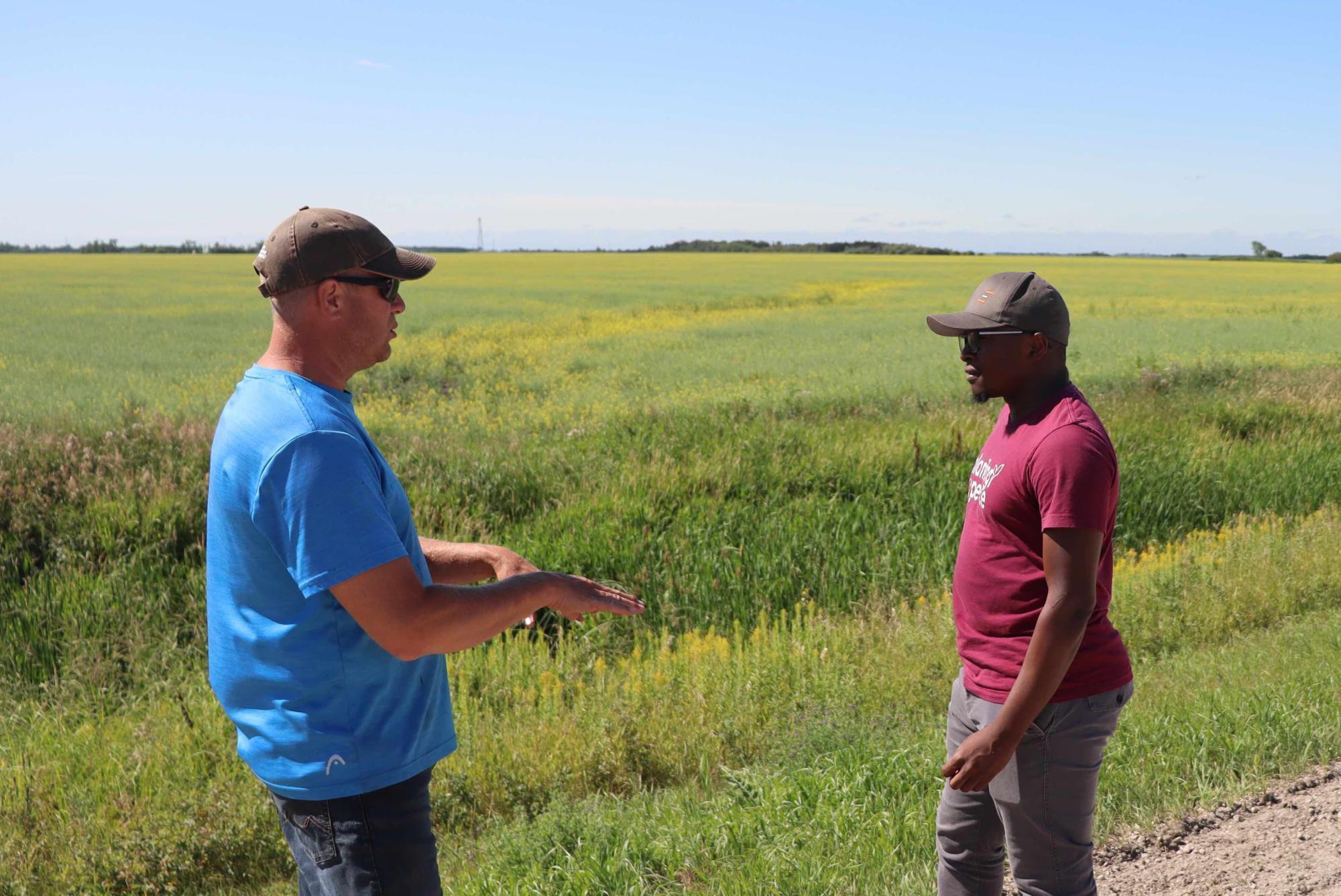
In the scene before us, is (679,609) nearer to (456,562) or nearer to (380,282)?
(456,562)

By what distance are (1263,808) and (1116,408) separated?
10.9 metres

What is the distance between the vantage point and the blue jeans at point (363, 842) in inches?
82.0

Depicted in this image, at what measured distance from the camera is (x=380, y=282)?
214cm

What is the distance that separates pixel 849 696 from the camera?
5.41 meters

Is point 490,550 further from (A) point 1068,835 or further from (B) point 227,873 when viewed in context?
(B) point 227,873

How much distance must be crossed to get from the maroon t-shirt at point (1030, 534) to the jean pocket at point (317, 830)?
1.57 metres

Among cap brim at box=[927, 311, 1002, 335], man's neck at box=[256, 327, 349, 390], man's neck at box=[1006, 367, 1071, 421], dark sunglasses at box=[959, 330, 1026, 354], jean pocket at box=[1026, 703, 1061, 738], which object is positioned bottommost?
jean pocket at box=[1026, 703, 1061, 738]

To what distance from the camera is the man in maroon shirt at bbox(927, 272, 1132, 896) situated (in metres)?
2.34

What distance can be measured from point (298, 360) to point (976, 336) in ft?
5.36

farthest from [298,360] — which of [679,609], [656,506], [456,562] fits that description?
[656,506]

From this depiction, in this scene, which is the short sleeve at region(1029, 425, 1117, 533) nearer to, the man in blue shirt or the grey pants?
the grey pants

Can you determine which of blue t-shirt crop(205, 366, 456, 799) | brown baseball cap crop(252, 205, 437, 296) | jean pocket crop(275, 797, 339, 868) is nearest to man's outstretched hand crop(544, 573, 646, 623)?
blue t-shirt crop(205, 366, 456, 799)

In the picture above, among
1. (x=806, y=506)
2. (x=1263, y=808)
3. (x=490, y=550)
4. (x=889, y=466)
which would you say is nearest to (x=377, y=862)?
(x=490, y=550)

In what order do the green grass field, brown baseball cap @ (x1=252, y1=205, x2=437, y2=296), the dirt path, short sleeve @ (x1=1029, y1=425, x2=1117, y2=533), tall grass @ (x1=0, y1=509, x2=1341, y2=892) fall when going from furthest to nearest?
the green grass field < tall grass @ (x1=0, y1=509, x2=1341, y2=892) < the dirt path < short sleeve @ (x1=1029, y1=425, x2=1117, y2=533) < brown baseball cap @ (x1=252, y1=205, x2=437, y2=296)
